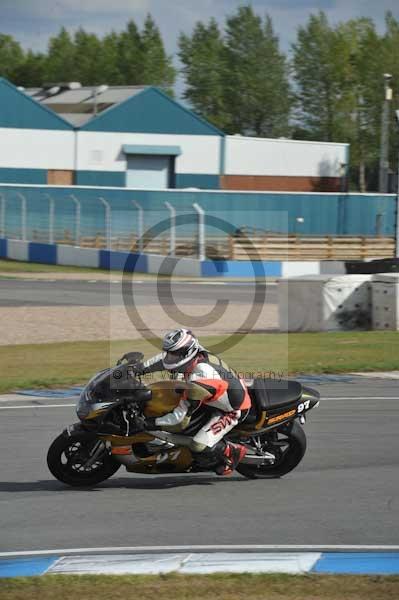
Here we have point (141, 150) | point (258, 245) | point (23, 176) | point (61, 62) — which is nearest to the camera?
point (258, 245)

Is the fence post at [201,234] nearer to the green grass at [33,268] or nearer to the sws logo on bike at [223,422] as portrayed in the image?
the green grass at [33,268]

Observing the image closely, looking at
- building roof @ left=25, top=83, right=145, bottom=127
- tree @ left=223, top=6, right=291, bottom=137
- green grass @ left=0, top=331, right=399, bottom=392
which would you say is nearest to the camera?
green grass @ left=0, top=331, right=399, bottom=392

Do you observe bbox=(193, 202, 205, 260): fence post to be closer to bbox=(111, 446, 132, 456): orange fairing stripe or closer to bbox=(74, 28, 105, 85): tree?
bbox=(111, 446, 132, 456): orange fairing stripe

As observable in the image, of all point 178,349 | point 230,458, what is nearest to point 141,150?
point 230,458

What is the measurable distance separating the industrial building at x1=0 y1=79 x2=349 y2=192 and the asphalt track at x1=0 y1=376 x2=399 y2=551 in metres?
44.2

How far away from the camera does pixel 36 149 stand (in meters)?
55.0

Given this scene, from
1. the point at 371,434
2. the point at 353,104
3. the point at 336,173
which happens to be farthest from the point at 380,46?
the point at 371,434

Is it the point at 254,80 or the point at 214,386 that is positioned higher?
the point at 254,80

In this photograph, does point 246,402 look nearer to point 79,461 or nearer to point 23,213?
point 79,461

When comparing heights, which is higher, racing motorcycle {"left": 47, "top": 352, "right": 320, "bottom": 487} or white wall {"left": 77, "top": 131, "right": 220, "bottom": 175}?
white wall {"left": 77, "top": 131, "right": 220, "bottom": 175}

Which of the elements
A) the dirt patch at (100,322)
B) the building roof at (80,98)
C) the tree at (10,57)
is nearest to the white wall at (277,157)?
the building roof at (80,98)

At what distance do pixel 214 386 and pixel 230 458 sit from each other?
2.18 feet

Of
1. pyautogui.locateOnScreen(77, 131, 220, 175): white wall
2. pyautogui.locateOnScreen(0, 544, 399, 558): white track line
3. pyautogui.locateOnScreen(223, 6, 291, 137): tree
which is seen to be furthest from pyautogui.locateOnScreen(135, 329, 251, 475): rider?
pyautogui.locateOnScreen(223, 6, 291, 137): tree

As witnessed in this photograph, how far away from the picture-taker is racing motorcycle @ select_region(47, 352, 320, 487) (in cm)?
853
